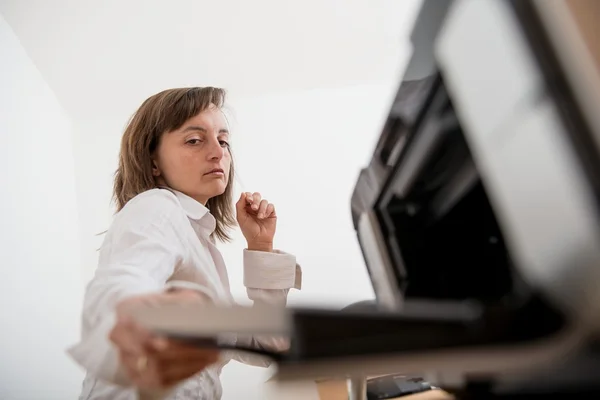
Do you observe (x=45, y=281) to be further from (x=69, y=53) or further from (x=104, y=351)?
(x=104, y=351)

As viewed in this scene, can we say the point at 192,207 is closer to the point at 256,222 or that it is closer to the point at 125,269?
the point at 256,222

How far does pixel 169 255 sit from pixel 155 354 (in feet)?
0.91

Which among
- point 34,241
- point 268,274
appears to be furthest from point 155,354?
point 34,241

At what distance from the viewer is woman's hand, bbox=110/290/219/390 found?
1.02 feet

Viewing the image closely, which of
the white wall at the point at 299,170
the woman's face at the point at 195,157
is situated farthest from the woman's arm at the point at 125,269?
the white wall at the point at 299,170

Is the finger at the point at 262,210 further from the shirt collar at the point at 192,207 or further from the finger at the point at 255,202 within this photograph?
the shirt collar at the point at 192,207

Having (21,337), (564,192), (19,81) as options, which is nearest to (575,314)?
(564,192)

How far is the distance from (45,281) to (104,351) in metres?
1.03

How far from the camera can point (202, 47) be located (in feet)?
5.20

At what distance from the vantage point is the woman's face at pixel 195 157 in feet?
2.92

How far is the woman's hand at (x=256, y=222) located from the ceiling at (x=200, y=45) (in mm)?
675

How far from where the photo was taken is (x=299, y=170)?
1.62 m

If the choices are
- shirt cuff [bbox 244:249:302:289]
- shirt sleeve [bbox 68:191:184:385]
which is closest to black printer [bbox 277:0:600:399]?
shirt sleeve [bbox 68:191:184:385]

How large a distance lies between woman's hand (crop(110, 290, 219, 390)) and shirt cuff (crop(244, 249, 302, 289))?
640 mm
